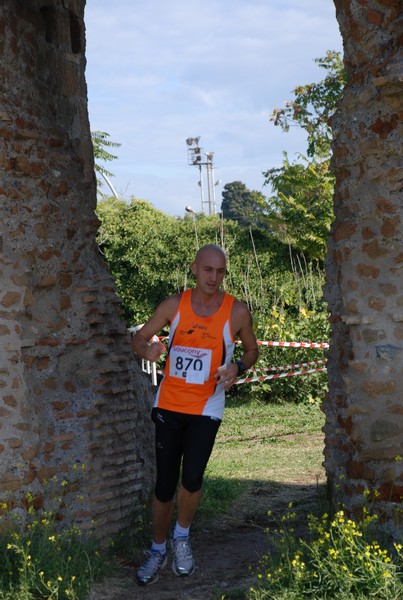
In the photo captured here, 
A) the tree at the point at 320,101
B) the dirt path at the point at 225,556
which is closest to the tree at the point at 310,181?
the tree at the point at 320,101

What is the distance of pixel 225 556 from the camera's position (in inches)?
261

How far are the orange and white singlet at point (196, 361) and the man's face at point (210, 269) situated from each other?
6.2 inches

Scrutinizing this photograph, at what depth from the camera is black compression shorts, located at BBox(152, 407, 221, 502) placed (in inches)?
234

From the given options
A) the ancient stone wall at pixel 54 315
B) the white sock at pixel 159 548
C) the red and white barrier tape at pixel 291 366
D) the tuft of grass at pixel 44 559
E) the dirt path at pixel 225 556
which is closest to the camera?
the tuft of grass at pixel 44 559

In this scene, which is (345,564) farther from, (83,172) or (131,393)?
(83,172)

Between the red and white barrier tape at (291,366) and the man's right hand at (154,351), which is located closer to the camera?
the man's right hand at (154,351)

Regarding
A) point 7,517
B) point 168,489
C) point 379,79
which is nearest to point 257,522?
point 168,489

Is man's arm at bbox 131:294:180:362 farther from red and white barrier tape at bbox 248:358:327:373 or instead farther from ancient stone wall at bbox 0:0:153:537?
red and white barrier tape at bbox 248:358:327:373

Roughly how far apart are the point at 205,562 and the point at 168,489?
0.67 metres

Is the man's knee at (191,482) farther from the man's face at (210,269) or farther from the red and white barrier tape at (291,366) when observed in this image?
the red and white barrier tape at (291,366)

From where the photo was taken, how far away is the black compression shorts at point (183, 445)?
19.5 ft

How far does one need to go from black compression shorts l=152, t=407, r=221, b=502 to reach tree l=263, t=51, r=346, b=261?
41.0 ft

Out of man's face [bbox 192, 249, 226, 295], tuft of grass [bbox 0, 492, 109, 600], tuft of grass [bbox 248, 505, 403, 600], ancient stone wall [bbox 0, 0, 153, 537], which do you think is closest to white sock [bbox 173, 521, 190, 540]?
tuft of grass [bbox 0, 492, 109, 600]

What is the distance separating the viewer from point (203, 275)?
5.96m
